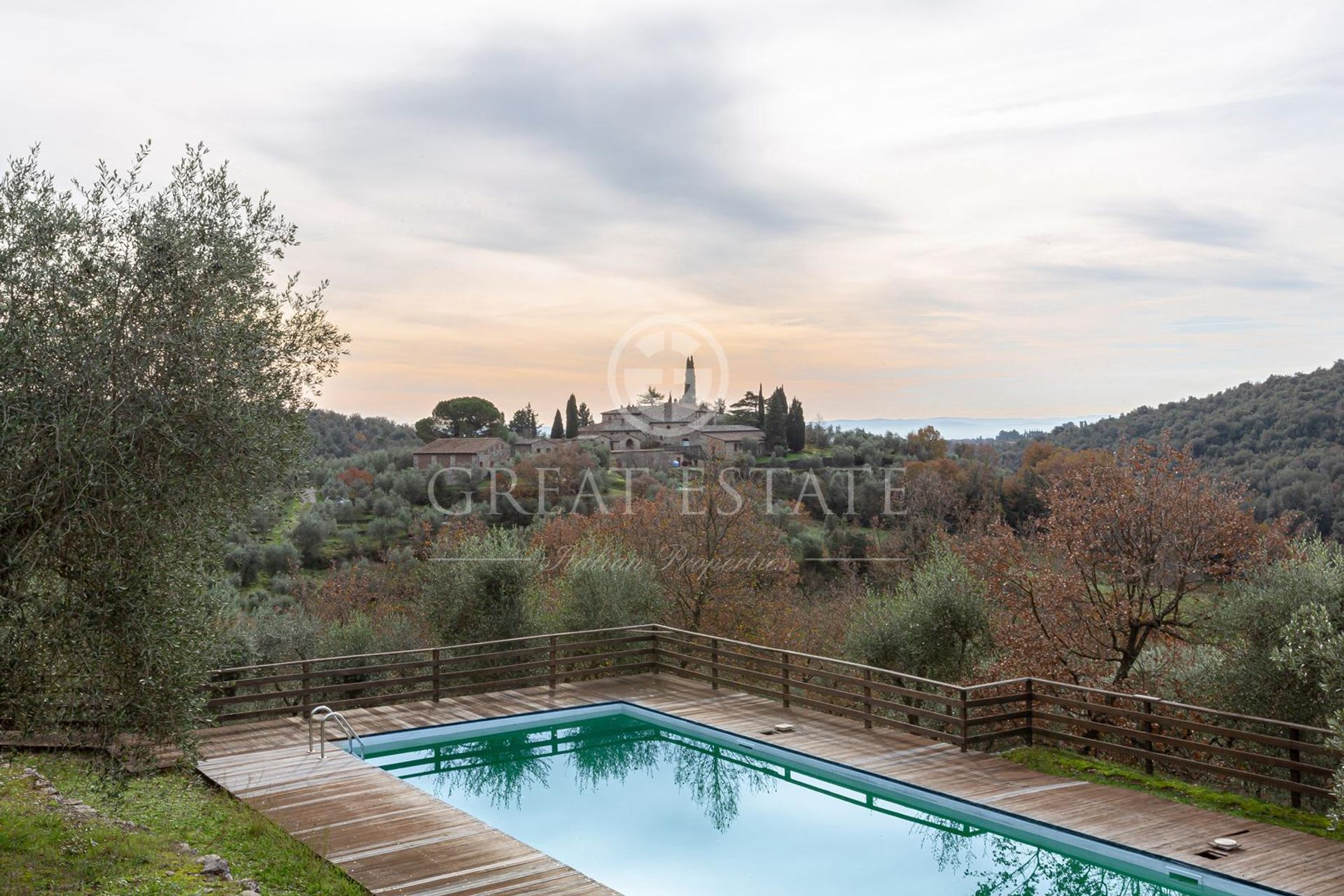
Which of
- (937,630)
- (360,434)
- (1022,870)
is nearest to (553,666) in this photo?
(937,630)

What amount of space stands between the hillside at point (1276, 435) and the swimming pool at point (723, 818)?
547 inches

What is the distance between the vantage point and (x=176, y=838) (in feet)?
26.0

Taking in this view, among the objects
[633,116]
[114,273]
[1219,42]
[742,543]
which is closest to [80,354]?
[114,273]

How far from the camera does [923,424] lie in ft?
140

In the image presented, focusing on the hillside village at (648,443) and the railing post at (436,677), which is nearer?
the railing post at (436,677)

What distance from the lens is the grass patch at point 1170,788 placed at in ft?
27.8

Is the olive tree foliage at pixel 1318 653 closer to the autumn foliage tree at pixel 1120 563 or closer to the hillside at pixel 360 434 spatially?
the autumn foliage tree at pixel 1120 563

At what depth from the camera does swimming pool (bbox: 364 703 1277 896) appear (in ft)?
27.7

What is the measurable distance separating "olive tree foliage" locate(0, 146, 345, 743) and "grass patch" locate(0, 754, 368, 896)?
100 centimetres

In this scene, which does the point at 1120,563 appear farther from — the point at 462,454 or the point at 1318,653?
the point at 462,454

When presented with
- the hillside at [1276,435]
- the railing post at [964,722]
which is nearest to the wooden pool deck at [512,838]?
the railing post at [964,722]

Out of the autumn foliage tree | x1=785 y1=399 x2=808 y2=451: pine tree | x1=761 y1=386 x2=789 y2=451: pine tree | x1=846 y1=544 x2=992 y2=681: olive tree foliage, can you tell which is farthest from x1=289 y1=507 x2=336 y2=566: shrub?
x1=785 y1=399 x2=808 y2=451: pine tree

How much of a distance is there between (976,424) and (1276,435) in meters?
12.5

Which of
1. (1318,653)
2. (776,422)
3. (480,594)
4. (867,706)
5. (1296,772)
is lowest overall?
(867,706)
